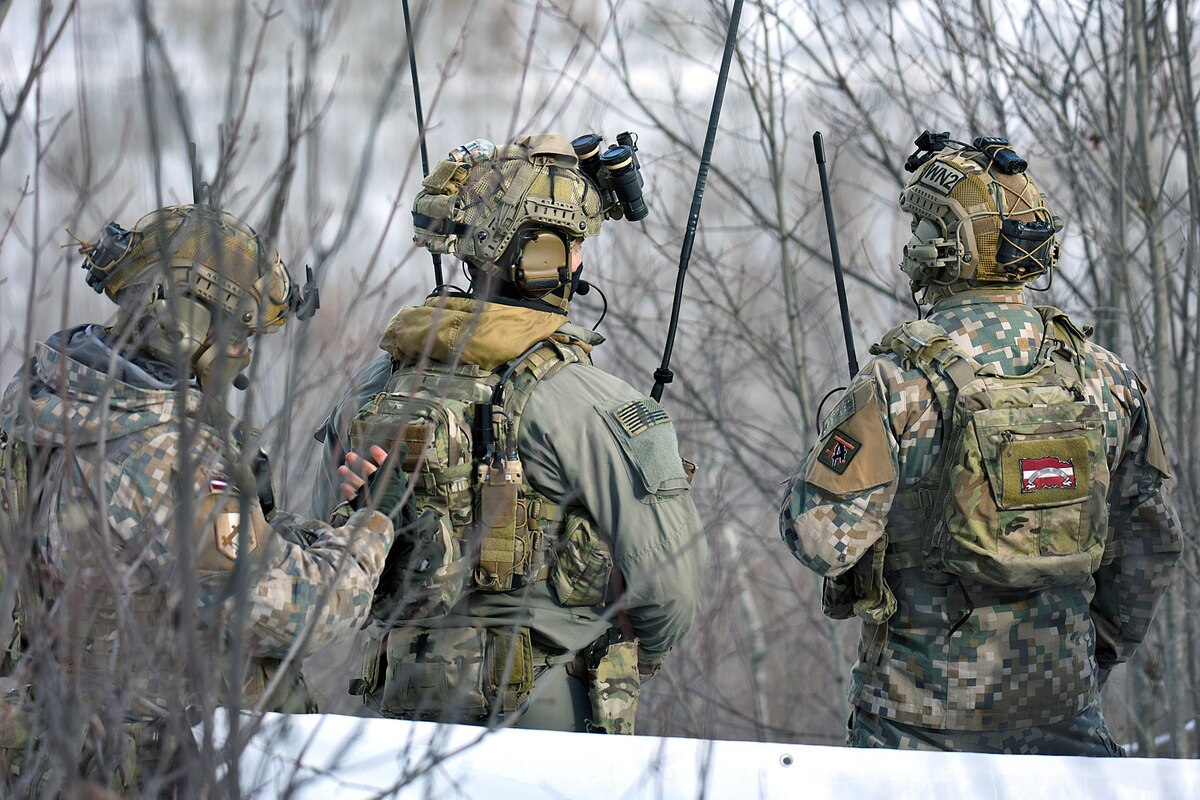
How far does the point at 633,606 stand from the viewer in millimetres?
3643

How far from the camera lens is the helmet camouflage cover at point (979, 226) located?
153 inches

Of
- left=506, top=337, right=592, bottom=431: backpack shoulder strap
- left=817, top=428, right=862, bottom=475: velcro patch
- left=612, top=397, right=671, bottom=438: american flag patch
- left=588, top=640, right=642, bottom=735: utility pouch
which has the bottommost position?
left=588, top=640, right=642, bottom=735: utility pouch

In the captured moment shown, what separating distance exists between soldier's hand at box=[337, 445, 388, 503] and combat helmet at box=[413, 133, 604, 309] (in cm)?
68

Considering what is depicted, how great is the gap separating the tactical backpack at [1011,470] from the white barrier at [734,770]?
68 centimetres

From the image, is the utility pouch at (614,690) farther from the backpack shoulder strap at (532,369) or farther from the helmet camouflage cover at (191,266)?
the helmet camouflage cover at (191,266)

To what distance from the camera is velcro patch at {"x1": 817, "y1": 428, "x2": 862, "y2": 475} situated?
3.67 m

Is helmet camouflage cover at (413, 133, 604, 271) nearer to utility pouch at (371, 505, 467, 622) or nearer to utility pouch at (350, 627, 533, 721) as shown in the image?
utility pouch at (371, 505, 467, 622)

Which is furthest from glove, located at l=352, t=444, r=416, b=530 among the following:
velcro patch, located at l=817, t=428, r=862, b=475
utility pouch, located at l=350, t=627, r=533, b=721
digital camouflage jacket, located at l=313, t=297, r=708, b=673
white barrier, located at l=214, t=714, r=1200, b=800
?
velcro patch, located at l=817, t=428, r=862, b=475

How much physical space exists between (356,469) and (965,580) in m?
2.18

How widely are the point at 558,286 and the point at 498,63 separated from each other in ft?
10.2

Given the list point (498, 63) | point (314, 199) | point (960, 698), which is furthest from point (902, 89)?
point (314, 199)

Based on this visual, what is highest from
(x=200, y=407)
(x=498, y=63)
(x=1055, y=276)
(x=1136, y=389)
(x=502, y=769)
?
(x=498, y=63)

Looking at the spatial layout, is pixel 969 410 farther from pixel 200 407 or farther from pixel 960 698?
pixel 200 407

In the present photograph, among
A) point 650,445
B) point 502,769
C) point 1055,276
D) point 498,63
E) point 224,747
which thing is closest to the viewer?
point 224,747
